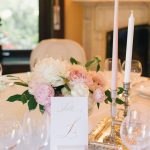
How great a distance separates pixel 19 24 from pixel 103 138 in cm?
276

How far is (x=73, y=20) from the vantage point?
3.74 m

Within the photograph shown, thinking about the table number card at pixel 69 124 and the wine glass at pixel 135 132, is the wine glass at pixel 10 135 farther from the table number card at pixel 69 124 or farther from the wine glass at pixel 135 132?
the wine glass at pixel 135 132

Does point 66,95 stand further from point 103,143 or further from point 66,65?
point 103,143

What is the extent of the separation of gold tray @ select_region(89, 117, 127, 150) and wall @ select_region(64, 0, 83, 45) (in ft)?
8.03

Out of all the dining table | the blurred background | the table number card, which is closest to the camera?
the table number card

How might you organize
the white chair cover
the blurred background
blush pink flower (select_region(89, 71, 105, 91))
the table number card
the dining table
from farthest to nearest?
the blurred background, the white chair cover, the dining table, blush pink flower (select_region(89, 71, 105, 91)), the table number card

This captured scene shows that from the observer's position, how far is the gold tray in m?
1.13

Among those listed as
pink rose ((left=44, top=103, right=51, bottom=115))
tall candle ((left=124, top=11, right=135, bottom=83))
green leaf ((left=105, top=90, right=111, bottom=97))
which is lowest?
pink rose ((left=44, top=103, right=51, bottom=115))

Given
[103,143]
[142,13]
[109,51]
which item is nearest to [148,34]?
[142,13]

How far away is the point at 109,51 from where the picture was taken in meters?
3.83

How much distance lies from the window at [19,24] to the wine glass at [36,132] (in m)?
2.68

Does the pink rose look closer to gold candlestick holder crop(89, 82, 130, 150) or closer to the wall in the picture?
gold candlestick holder crop(89, 82, 130, 150)

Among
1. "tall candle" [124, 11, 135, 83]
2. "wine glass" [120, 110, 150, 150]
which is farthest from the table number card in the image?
"tall candle" [124, 11, 135, 83]

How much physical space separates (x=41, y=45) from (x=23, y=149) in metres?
1.44
